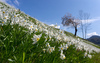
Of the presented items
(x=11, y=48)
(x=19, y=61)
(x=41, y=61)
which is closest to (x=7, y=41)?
(x=11, y=48)

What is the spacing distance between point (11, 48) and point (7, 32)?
2.48 ft

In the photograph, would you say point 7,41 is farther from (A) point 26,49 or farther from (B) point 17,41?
(A) point 26,49

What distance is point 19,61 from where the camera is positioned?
5.46ft

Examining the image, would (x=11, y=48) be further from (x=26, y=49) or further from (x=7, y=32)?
(x=7, y=32)

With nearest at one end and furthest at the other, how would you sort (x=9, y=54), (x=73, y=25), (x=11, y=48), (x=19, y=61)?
(x=19, y=61)
(x=9, y=54)
(x=11, y=48)
(x=73, y=25)

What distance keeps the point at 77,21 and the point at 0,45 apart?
58550mm

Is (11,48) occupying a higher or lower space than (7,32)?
lower

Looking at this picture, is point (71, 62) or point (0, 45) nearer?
point (0, 45)

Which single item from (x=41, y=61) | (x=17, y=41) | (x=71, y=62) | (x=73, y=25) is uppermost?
(x=73, y=25)

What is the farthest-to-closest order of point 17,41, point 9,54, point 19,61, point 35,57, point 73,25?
point 73,25 → point 17,41 → point 35,57 → point 9,54 → point 19,61

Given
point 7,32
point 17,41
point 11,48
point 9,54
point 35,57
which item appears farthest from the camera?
point 7,32

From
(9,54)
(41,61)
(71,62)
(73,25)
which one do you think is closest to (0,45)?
(9,54)

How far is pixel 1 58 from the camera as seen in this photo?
1.67 m

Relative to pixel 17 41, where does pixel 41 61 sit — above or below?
below
